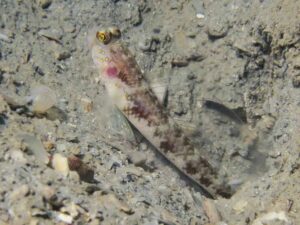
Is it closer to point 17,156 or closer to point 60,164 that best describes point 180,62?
point 60,164

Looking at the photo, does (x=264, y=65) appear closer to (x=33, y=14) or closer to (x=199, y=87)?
(x=199, y=87)

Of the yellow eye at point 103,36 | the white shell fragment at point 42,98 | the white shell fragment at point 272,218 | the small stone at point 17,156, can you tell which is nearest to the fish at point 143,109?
the yellow eye at point 103,36

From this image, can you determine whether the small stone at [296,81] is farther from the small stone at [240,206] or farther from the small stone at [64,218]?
the small stone at [64,218]

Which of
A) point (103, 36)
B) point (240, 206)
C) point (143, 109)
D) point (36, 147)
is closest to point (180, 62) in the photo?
point (143, 109)

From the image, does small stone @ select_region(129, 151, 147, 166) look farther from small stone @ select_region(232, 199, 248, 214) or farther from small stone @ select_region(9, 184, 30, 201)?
small stone @ select_region(9, 184, 30, 201)

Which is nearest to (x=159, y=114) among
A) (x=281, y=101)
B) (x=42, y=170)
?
(x=281, y=101)

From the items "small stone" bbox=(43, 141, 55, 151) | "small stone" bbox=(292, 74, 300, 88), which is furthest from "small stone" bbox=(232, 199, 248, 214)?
"small stone" bbox=(43, 141, 55, 151)
